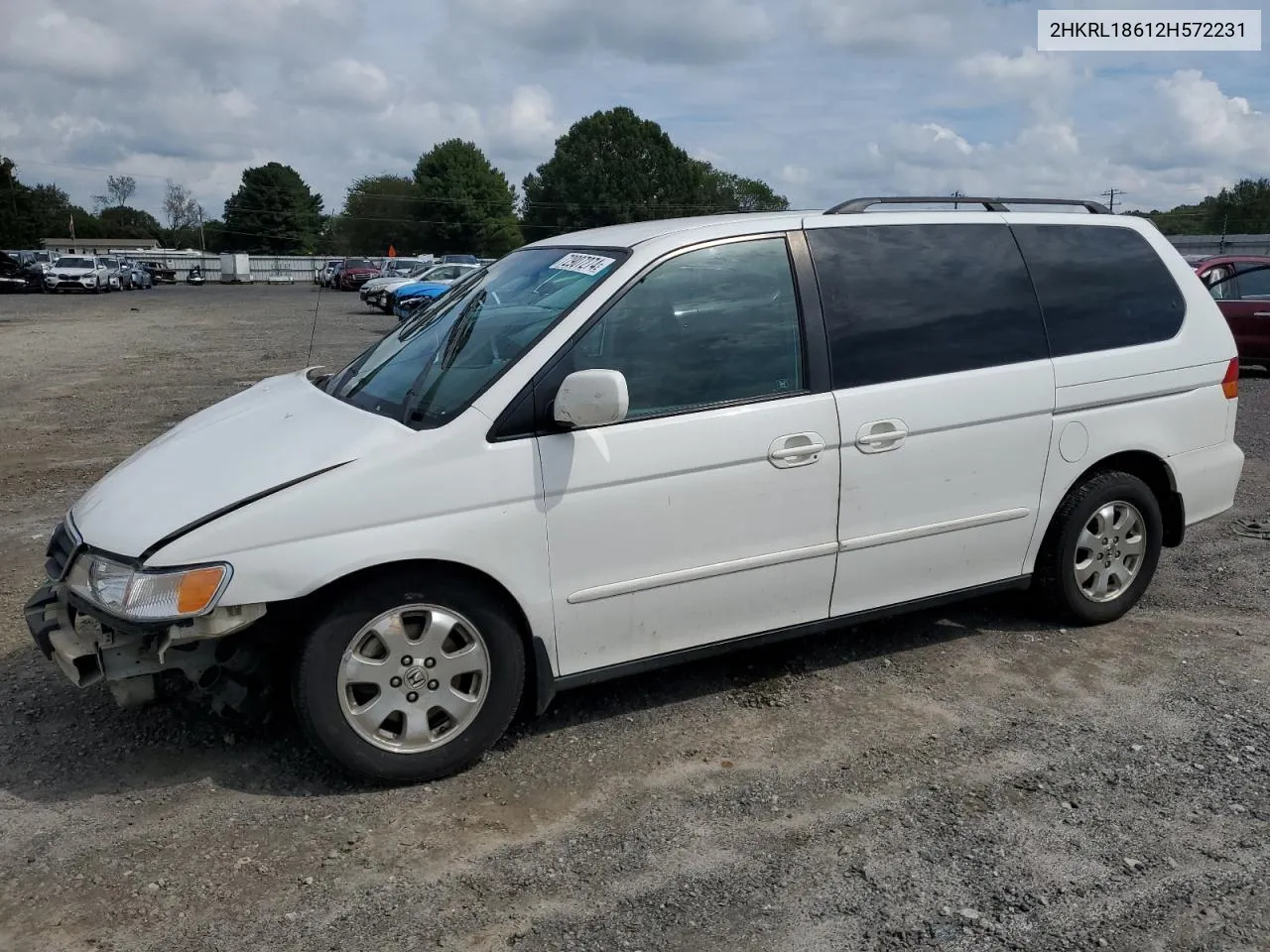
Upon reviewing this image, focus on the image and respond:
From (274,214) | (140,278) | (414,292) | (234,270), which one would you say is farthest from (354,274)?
Result: (274,214)

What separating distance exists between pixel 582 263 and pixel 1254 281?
13.2 metres

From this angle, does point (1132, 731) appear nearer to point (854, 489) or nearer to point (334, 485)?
point (854, 489)

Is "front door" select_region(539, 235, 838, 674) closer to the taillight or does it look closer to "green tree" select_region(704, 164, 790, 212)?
the taillight

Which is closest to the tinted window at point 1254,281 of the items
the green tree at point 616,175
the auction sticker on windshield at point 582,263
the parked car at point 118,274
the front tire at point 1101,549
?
the front tire at point 1101,549

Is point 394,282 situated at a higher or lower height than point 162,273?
lower

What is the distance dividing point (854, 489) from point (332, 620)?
1.99 meters

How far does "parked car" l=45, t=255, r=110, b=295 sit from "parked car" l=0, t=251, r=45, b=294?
49 centimetres

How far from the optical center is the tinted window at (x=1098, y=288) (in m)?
4.68

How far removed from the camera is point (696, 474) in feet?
12.4

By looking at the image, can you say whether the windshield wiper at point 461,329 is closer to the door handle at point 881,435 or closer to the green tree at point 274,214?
the door handle at point 881,435

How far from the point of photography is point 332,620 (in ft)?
11.1

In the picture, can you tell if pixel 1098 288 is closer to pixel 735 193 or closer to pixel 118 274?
pixel 118 274

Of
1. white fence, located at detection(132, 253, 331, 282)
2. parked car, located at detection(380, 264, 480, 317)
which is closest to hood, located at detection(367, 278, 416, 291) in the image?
parked car, located at detection(380, 264, 480, 317)

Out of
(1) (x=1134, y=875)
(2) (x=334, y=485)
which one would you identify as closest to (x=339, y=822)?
(2) (x=334, y=485)
